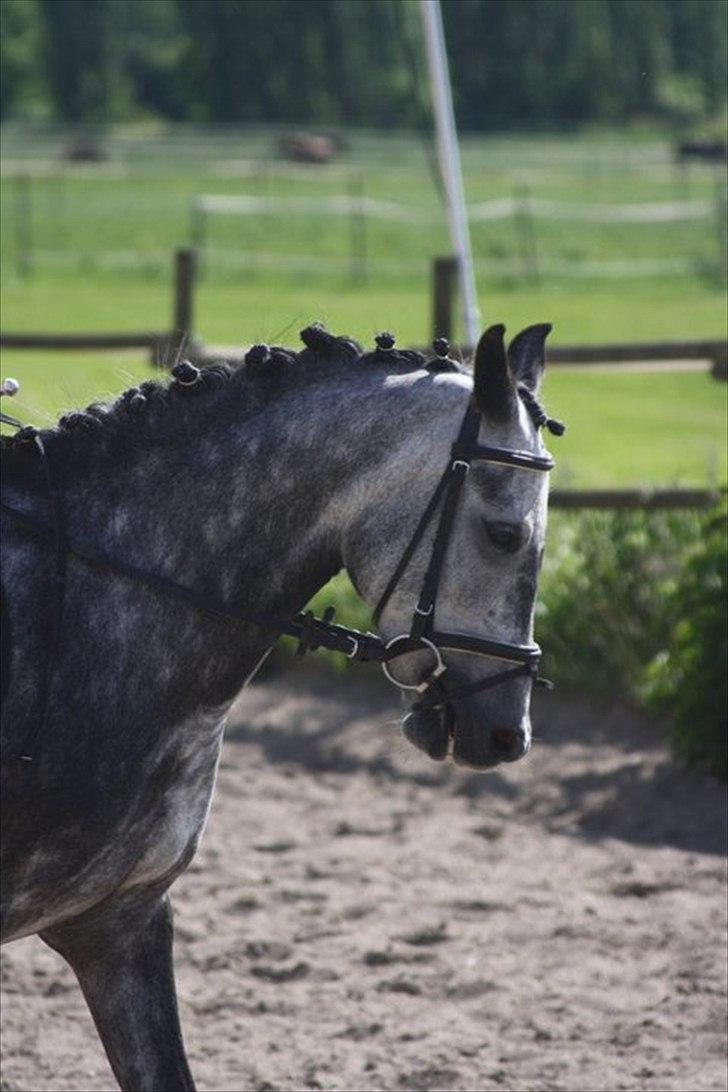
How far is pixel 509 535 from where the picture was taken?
3.30m

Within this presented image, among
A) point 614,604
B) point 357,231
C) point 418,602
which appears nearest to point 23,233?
point 357,231

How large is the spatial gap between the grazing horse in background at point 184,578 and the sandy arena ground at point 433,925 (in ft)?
1.42

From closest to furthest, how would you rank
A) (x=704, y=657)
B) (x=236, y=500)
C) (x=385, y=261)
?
(x=236, y=500), (x=704, y=657), (x=385, y=261)

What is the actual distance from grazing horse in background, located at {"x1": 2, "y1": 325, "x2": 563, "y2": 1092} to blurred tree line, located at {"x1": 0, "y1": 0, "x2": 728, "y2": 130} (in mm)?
6730

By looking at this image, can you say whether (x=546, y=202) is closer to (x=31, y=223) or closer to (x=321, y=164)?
(x=321, y=164)

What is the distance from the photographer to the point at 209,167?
39594 millimetres

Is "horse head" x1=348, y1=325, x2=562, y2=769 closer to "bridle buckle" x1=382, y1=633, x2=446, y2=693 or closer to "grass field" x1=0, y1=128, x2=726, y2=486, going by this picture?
"bridle buckle" x1=382, y1=633, x2=446, y2=693

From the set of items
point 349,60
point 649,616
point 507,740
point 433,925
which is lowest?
point 433,925

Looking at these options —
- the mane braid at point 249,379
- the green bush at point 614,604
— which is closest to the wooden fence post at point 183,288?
the green bush at point 614,604

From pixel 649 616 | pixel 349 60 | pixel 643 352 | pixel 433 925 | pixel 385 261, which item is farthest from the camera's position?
pixel 385 261

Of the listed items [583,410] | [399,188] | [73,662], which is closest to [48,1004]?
[73,662]

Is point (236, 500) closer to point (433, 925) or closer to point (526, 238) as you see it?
point (433, 925)

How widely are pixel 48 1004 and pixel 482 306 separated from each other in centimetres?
1802

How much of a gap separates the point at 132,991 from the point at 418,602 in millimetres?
954
